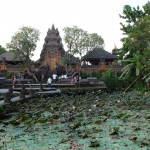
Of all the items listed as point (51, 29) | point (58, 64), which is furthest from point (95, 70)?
point (51, 29)

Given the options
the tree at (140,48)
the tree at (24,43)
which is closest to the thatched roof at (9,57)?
the tree at (24,43)

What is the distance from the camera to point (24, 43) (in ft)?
139

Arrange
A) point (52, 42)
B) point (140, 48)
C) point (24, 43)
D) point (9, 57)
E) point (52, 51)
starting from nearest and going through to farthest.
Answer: point (140, 48), point (24, 43), point (52, 51), point (52, 42), point (9, 57)

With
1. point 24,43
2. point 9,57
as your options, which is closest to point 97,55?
point 24,43

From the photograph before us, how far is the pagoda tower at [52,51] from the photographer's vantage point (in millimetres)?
45281

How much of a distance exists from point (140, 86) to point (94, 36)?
2683 cm

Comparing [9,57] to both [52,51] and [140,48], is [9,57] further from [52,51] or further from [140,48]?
[140,48]

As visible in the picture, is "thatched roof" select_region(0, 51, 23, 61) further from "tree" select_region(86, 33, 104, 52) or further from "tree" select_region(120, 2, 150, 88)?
"tree" select_region(120, 2, 150, 88)

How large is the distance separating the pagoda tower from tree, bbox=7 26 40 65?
2.71 metres

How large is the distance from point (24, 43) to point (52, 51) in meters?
4.54

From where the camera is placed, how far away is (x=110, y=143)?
161 inches

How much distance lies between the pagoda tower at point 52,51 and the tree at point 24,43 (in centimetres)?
271

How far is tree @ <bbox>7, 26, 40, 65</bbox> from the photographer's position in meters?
42.3

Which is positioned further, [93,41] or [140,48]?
[93,41]
